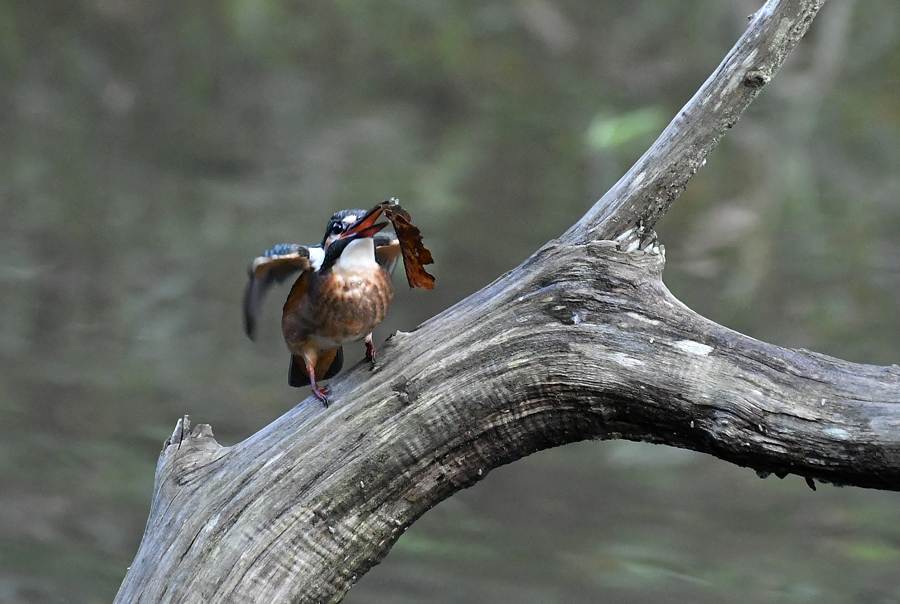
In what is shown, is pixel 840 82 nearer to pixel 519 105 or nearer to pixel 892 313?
pixel 519 105

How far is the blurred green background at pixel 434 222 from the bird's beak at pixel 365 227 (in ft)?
8.11

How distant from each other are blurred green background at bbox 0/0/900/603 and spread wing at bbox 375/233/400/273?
219 cm

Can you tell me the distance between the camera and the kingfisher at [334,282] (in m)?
2.55

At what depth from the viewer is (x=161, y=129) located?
1106 cm

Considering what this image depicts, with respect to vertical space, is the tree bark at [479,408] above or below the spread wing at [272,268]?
below

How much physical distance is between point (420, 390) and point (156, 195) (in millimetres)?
7267

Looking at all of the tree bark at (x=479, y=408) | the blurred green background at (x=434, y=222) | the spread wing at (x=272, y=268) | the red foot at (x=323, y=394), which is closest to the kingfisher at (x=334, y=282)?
the spread wing at (x=272, y=268)

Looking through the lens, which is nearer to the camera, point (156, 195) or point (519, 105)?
point (156, 195)

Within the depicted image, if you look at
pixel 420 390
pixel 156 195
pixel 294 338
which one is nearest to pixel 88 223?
pixel 156 195

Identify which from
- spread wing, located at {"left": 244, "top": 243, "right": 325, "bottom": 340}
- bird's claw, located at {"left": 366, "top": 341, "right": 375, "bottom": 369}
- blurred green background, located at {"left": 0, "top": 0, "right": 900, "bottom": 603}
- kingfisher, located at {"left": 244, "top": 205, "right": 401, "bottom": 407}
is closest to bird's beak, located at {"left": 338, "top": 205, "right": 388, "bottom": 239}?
kingfisher, located at {"left": 244, "top": 205, "right": 401, "bottom": 407}

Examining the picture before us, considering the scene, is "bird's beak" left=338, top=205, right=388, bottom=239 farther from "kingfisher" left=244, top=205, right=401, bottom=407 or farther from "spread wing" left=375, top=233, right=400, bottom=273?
"spread wing" left=375, top=233, right=400, bottom=273

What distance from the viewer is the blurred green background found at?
511 centimetres

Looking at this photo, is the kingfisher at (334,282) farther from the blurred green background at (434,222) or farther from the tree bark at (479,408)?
the blurred green background at (434,222)

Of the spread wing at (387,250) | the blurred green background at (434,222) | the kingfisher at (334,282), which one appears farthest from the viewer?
the blurred green background at (434,222)
